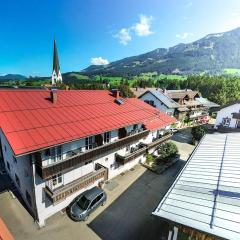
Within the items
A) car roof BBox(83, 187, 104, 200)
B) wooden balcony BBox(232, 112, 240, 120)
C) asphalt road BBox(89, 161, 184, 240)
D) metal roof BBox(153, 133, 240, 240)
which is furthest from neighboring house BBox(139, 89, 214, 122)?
car roof BBox(83, 187, 104, 200)

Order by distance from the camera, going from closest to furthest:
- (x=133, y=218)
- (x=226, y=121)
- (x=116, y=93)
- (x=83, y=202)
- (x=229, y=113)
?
(x=83, y=202), (x=133, y=218), (x=116, y=93), (x=229, y=113), (x=226, y=121)

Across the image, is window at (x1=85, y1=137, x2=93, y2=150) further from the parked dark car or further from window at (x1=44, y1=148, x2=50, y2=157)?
the parked dark car

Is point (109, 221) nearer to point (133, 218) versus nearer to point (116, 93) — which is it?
point (133, 218)

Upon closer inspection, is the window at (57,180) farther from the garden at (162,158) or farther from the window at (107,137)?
the garden at (162,158)

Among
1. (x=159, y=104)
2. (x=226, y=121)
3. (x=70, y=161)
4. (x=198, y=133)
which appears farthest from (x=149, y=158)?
(x=226, y=121)

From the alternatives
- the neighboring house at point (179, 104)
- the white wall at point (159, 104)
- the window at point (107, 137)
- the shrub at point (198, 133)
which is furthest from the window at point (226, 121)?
the window at point (107, 137)

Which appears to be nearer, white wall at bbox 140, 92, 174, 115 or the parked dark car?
the parked dark car
